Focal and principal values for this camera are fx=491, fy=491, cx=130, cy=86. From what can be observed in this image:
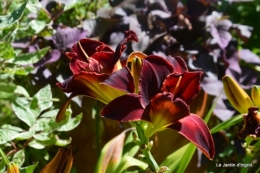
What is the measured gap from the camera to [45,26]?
1.11 meters

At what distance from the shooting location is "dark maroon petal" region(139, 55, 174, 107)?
2.09 feet

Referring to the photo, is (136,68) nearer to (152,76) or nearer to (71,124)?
(152,76)

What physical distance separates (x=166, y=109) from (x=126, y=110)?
0.05 m

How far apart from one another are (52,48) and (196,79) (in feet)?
2.01

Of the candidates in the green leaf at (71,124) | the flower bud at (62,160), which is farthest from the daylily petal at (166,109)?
the green leaf at (71,124)

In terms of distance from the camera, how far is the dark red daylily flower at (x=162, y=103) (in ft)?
2.03

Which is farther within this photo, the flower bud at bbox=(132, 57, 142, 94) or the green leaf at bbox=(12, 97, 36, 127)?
the green leaf at bbox=(12, 97, 36, 127)

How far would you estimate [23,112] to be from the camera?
94 cm

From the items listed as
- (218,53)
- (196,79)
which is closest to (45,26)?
(218,53)

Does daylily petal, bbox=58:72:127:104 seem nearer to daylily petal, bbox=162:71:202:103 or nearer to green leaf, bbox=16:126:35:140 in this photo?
daylily petal, bbox=162:71:202:103

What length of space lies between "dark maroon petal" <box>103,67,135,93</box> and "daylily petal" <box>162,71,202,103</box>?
0.04m

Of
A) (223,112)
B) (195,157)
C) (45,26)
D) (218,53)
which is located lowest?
(195,157)

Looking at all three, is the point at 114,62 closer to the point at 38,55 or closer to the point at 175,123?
the point at 175,123

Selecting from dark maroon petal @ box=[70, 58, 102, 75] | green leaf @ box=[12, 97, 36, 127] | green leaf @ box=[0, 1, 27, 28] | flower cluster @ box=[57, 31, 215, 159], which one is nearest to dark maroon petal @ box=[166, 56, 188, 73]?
flower cluster @ box=[57, 31, 215, 159]
